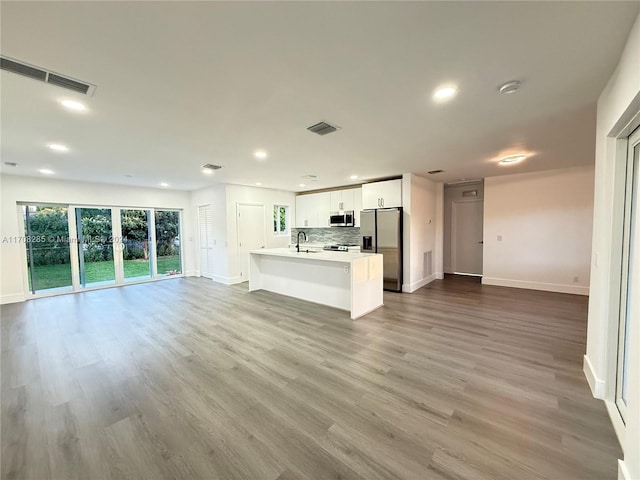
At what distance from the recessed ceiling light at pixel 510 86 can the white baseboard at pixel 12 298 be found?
29.2 ft

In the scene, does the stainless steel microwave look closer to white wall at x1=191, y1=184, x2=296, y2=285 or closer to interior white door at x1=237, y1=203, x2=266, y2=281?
white wall at x1=191, y1=184, x2=296, y2=285

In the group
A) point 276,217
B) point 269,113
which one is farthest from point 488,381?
point 276,217

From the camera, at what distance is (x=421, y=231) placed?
6.13 m

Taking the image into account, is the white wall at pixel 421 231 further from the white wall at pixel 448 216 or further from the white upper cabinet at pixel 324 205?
the white upper cabinet at pixel 324 205

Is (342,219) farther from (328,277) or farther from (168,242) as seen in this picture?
(168,242)

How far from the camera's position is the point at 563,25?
4.82 ft

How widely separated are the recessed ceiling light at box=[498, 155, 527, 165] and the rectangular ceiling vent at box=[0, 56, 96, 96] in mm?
5653

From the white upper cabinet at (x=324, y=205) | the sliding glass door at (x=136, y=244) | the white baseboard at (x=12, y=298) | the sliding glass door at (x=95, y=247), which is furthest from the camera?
the white upper cabinet at (x=324, y=205)

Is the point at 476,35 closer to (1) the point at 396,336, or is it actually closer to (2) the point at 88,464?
(1) the point at 396,336

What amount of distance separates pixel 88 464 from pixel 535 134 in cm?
534

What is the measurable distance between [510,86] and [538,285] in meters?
5.42

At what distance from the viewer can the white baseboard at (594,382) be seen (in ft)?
6.93

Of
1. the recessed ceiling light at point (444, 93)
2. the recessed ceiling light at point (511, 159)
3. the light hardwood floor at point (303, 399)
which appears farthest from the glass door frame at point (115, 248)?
the recessed ceiling light at point (511, 159)

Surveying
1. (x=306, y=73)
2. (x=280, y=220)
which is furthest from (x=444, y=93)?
(x=280, y=220)
